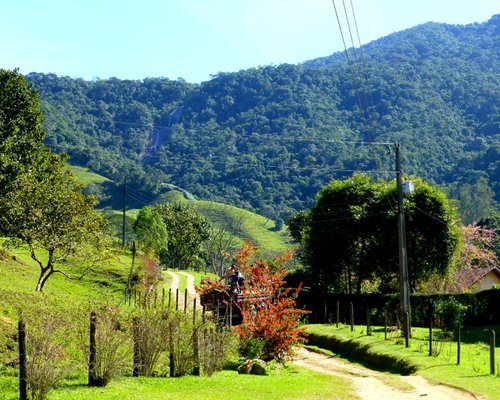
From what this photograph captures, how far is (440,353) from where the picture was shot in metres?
23.5

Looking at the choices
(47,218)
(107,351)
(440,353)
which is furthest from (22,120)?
(107,351)

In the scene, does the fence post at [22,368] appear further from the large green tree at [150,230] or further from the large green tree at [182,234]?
the large green tree at [182,234]

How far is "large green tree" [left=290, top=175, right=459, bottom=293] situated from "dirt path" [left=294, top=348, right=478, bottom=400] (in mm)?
19039

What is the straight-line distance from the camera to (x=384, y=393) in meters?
17.0

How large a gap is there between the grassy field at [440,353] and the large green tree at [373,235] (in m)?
7.67

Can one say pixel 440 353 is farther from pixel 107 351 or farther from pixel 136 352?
pixel 107 351

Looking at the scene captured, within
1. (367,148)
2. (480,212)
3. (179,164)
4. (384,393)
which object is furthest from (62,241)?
(179,164)

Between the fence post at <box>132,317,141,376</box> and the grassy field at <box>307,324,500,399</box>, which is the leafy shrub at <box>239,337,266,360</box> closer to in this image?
the grassy field at <box>307,324,500,399</box>

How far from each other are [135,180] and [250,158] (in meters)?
35.4

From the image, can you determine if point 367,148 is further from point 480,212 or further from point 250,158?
point 480,212

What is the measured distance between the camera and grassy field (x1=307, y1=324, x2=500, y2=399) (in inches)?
699

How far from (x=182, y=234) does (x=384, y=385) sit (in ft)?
235

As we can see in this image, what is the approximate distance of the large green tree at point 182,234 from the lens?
8831 centimetres

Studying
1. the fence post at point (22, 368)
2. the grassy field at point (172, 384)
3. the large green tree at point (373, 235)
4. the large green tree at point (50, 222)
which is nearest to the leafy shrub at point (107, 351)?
the grassy field at point (172, 384)
